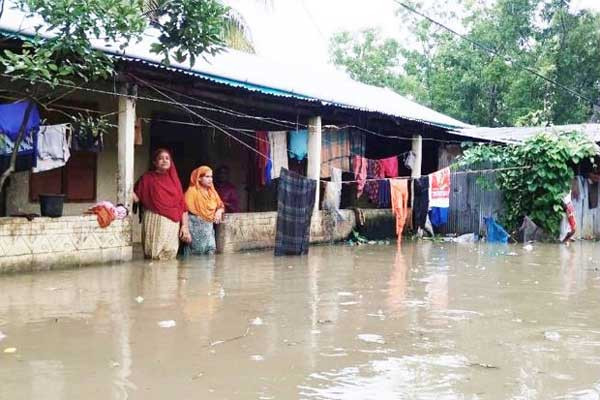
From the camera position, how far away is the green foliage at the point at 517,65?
76.5 ft

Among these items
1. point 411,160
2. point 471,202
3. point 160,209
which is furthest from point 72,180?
point 471,202

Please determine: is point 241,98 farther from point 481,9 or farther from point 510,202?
point 481,9

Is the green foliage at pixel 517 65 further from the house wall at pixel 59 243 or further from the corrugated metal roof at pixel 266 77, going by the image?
the house wall at pixel 59 243

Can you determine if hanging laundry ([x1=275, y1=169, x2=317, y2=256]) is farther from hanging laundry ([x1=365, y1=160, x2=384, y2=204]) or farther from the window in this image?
hanging laundry ([x1=365, y1=160, x2=384, y2=204])

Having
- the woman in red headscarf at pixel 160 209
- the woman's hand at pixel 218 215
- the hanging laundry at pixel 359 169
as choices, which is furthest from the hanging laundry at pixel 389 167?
the woman in red headscarf at pixel 160 209

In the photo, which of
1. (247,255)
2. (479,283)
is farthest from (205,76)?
(479,283)

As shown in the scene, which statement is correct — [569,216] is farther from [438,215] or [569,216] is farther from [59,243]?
[59,243]

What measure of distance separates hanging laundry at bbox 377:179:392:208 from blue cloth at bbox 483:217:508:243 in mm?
2310

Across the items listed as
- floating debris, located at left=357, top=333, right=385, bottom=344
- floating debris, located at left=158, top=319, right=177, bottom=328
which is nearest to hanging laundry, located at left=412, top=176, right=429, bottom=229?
floating debris, located at left=357, top=333, right=385, bottom=344

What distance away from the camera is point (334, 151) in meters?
13.6

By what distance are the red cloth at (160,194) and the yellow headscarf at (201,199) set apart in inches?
19.1

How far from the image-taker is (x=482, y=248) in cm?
1313

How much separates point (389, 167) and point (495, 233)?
2761 mm

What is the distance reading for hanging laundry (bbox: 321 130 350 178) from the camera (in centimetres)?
1336
